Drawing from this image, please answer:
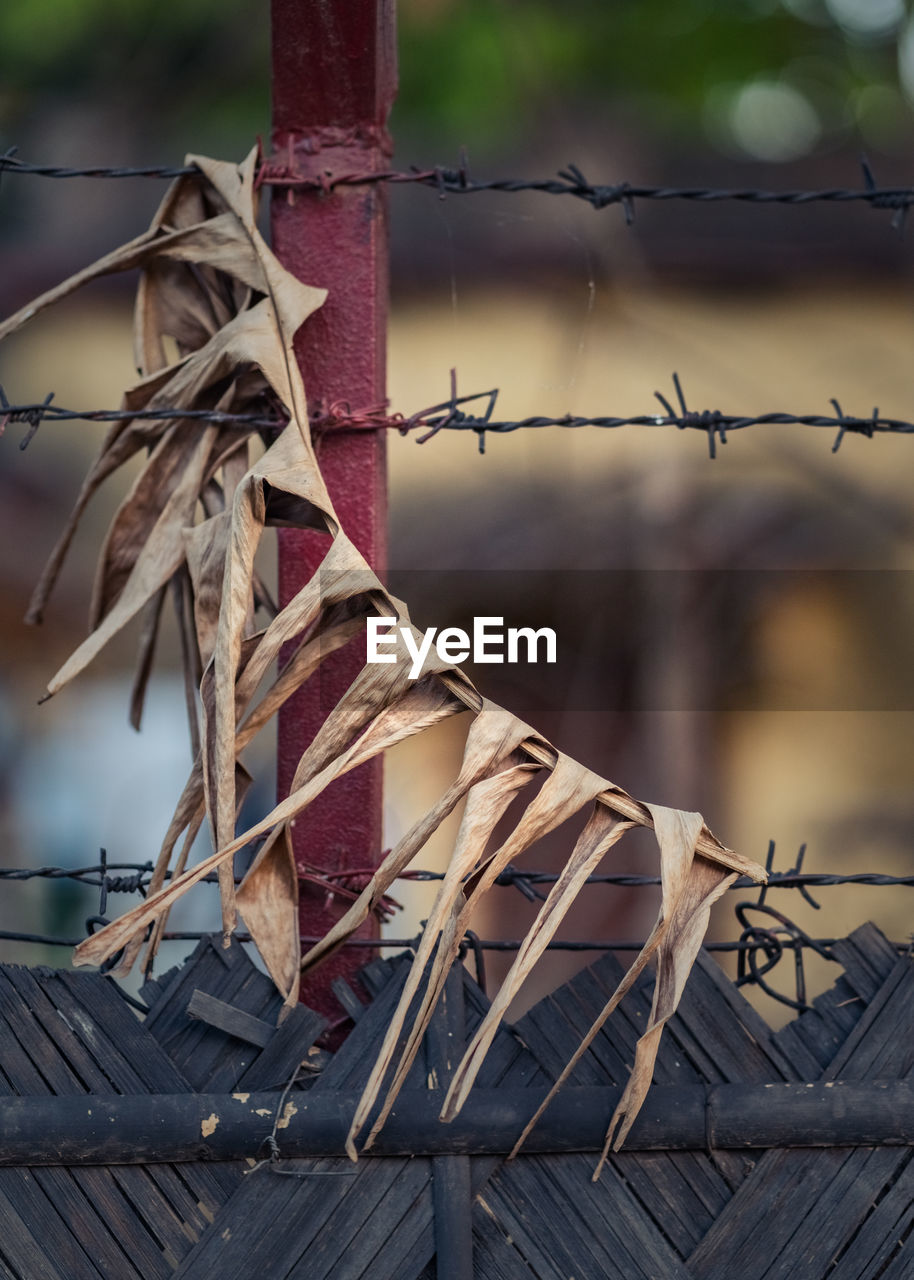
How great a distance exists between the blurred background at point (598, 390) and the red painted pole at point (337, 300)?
1.39 meters

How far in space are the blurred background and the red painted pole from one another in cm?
139

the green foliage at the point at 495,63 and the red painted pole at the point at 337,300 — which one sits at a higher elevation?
the green foliage at the point at 495,63

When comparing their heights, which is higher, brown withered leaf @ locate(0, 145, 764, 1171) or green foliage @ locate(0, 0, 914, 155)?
green foliage @ locate(0, 0, 914, 155)

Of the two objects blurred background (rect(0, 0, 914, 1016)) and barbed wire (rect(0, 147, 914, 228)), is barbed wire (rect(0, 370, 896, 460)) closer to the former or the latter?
barbed wire (rect(0, 147, 914, 228))

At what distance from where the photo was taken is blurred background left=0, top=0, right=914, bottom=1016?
2.64m

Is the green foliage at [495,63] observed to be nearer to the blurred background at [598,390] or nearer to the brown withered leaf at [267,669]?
the blurred background at [598,390]

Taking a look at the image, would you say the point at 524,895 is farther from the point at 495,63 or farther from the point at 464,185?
the point at 495,63

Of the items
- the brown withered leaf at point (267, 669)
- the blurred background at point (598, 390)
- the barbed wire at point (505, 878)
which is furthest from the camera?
the blurred background at point (598, 390)

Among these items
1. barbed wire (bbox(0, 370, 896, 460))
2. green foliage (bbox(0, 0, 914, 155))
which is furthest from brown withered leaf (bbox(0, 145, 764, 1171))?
green foliage (bbox(0, 0, 914, 155))

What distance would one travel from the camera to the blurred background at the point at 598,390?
2.64m

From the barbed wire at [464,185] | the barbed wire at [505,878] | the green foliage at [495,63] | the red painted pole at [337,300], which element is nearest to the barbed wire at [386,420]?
the red painted pole at [337,300]

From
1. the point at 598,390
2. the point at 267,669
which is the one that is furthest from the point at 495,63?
the point at 267,669

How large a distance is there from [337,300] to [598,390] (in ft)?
5.24

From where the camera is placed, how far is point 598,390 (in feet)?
8.93
